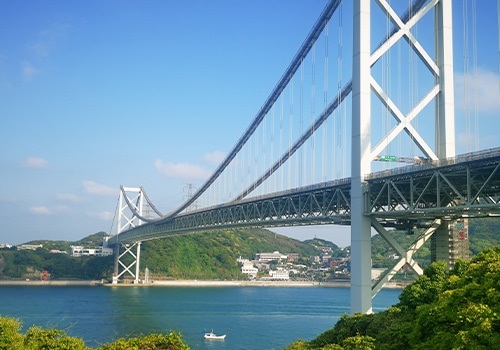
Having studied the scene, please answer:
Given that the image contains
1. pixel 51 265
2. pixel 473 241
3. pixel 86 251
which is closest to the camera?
pixel 473 241

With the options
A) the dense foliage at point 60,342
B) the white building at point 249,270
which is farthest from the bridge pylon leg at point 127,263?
the dense foliage at point 60,342

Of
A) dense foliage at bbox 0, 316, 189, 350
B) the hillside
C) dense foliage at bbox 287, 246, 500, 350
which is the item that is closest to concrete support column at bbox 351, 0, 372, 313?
dense foliage at bbox 287, 246, 500, 350

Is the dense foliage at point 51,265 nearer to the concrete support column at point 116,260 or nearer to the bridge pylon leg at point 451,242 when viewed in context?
the concrete support column at point 116,260

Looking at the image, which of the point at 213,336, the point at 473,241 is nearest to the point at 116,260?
the point at 473,241

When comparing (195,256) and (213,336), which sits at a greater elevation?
(195,256)

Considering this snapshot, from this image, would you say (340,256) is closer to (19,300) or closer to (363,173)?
(19,300)

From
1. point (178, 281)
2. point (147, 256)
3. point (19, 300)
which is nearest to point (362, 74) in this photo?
point (19, 300)

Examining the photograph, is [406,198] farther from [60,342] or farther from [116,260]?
[116,260]
